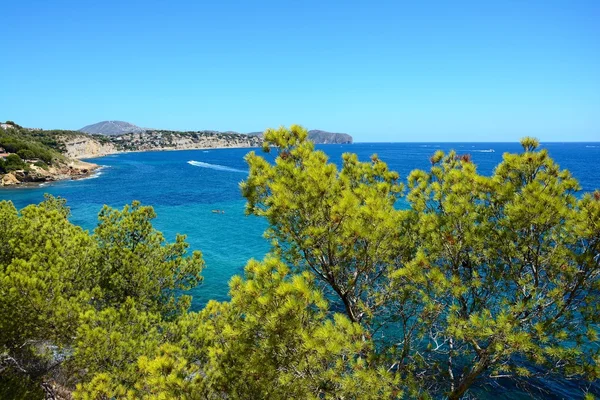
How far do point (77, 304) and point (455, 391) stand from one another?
31.6ft

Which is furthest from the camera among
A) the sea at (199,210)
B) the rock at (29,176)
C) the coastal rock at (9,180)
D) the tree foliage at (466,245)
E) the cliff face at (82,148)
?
the cliff face at (82,148)

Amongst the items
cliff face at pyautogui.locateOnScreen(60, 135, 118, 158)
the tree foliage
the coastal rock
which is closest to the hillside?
the coastal rock

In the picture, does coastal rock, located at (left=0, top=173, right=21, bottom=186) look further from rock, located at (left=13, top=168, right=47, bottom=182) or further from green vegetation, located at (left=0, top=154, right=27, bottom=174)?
green vegetation, located at (left=0, top=154, right=27, bottom=174)

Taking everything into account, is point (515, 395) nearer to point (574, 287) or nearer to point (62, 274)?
point (574, 287)

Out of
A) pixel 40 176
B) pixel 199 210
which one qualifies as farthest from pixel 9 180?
pixel 199 210

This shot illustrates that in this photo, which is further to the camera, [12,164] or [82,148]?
[82,148]

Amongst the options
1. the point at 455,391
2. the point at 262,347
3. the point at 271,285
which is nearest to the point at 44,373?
the point at 262,347

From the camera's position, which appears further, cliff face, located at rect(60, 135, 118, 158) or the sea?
cliff face, located at rect(60, 135, 118, 158)

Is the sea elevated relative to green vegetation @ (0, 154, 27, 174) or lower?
lower

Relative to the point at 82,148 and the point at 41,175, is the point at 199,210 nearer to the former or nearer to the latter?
the point at 41,175

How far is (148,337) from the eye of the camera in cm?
1105

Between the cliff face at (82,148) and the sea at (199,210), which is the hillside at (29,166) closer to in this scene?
the sea at (199,210)

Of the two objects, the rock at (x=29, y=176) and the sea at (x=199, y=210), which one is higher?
the rock at (x=29, y=176)

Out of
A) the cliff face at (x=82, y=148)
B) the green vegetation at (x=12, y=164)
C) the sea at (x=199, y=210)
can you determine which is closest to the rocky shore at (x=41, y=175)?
the green vegetation at (x=12, y=164)
